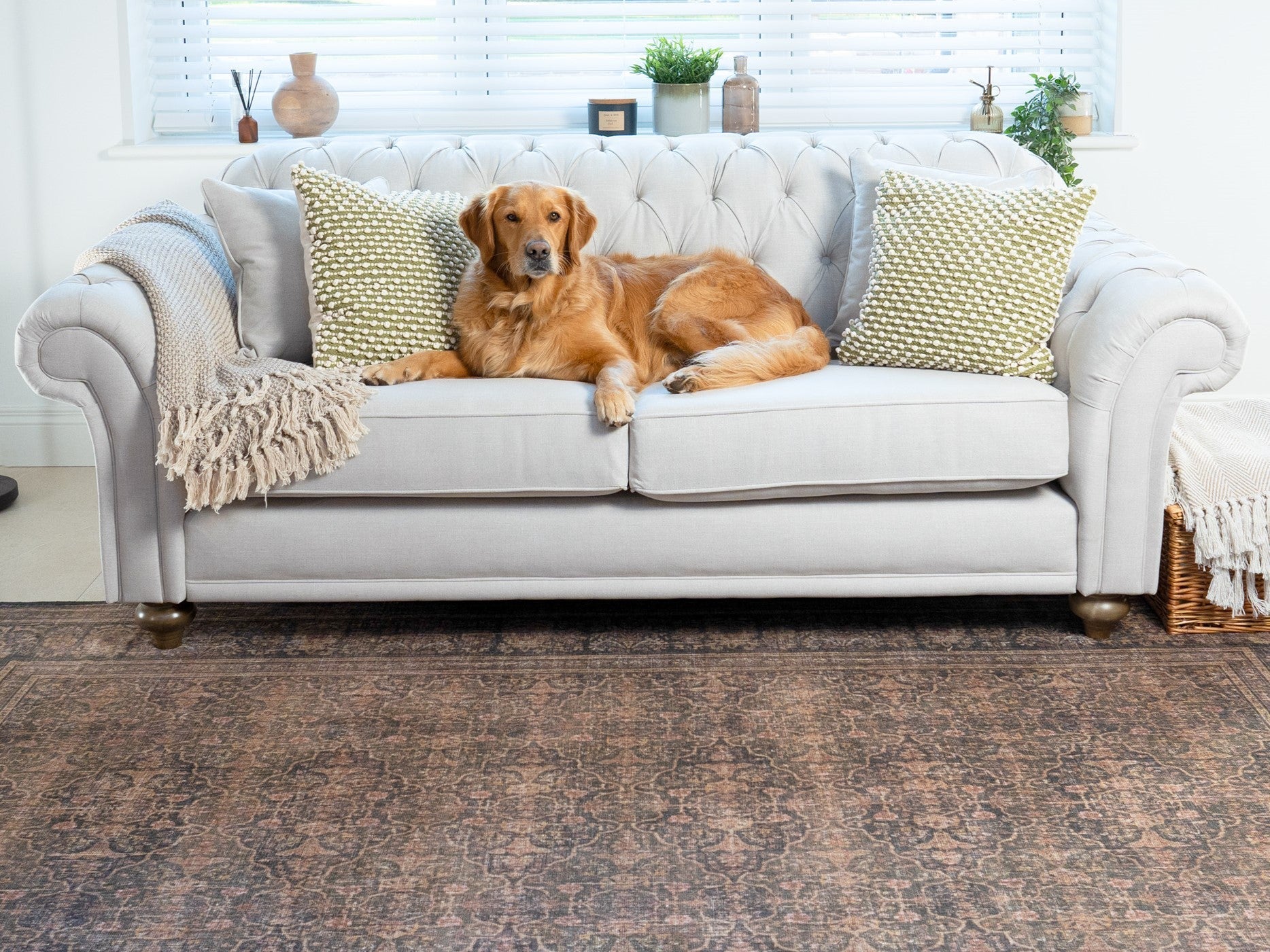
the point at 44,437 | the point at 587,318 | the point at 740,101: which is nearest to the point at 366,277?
the point at 587,318

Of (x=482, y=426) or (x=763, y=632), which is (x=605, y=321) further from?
(x=763, y=632)

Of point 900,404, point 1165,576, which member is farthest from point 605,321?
point 1165,576

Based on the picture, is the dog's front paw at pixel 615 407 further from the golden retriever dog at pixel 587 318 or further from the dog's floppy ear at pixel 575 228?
the dog's floppy ear at pixel 575 228

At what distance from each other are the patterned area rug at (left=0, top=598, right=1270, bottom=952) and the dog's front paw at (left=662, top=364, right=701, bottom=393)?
1.64ft

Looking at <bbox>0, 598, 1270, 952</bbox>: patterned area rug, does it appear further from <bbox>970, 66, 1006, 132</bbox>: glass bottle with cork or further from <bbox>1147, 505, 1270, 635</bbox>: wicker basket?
<bbox>970, 66, 1006, 132</bbox>: glass bottle with cork

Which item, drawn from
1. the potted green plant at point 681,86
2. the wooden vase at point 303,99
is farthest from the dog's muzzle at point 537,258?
the wooden vase at point 303,99

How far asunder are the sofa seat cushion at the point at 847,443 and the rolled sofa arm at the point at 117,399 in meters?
0.94

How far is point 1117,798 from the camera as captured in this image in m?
1.81

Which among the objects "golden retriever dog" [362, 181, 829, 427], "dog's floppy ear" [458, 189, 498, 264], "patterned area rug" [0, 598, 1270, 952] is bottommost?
"patterned area rug" [0, 598, 1270, 952]

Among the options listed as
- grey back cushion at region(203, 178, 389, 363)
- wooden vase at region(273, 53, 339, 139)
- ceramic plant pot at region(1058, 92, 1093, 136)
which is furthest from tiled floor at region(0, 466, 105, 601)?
ceramic plant pot at region(1058, 92, 1093, 136)

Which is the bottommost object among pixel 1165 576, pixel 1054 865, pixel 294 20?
pixel 1054 865

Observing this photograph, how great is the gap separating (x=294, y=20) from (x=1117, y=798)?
10.7 ft

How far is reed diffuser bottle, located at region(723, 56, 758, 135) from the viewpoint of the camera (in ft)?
11.4

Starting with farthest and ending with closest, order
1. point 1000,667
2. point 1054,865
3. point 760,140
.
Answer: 1. point 760,140
2. point 1000,667
3. point 1054,865
